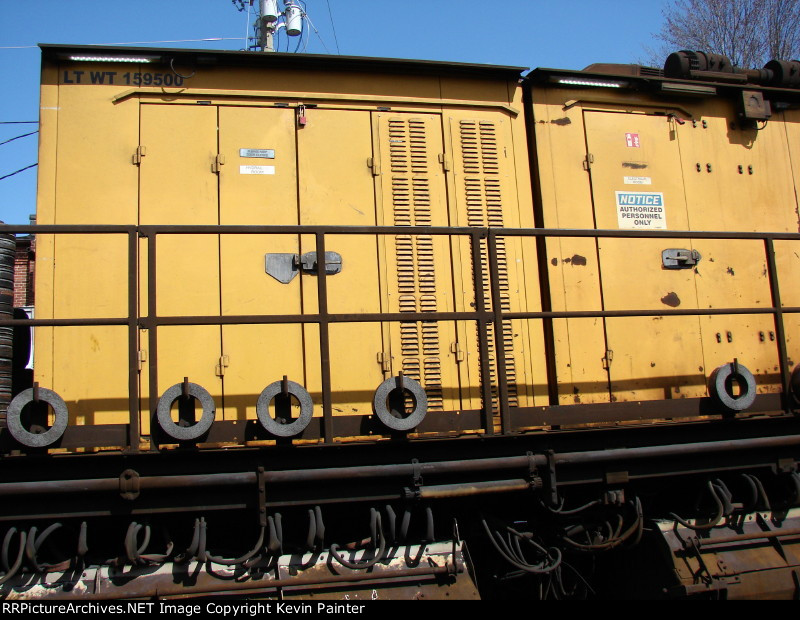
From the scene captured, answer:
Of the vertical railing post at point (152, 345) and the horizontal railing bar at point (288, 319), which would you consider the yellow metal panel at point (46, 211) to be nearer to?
the horizontal railing bar at point (288, 319)

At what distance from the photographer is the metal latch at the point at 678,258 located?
196 inches

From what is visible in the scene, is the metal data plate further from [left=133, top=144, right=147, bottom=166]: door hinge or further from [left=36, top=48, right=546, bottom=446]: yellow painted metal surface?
[left=133, top=144, right=147, bottom=166]: door hinge

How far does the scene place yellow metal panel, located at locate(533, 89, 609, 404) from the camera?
4.66m

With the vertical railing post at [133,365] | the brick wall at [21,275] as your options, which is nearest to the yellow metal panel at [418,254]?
the vertical railing post at [133,365]

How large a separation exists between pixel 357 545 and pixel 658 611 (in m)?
1.82

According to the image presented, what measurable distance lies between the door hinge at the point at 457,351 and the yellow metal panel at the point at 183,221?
5.04ft

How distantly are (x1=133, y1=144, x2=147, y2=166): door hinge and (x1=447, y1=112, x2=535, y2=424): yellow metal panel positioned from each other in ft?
7.00

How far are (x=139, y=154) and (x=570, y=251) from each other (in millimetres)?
3065

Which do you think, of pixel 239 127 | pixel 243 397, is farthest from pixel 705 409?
pixel 239 127

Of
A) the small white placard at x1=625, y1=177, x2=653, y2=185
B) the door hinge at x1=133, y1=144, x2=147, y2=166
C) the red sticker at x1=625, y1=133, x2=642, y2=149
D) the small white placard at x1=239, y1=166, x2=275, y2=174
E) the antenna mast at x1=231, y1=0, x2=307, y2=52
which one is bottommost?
the small white placard at x1=625, y1=177, x2=653, y2=185

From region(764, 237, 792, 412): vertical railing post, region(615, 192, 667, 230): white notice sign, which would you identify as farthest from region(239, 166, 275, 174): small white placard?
region(764, 237, 792, 412): vertical railing post

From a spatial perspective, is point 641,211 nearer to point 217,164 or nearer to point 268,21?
point 217,164

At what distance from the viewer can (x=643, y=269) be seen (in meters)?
4.97

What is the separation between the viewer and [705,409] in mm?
4164
